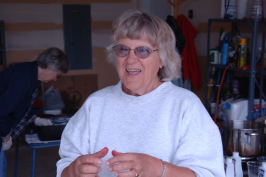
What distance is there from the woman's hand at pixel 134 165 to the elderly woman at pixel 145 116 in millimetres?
103

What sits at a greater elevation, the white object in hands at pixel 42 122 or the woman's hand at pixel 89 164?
the woman's hand at pixel 89 164

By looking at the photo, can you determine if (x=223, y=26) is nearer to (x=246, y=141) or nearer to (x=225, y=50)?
(x=225, y=50)

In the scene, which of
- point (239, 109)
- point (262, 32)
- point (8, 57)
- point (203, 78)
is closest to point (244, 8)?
point (262, 32)

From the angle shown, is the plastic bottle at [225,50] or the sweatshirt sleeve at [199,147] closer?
the sweatshirt sleeve at [199,147]

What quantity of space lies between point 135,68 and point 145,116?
0.64 feet

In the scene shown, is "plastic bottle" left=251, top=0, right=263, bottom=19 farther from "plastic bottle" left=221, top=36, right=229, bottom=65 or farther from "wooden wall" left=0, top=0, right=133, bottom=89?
"wooden wall" left=0, top=0, right=133, bottom=89

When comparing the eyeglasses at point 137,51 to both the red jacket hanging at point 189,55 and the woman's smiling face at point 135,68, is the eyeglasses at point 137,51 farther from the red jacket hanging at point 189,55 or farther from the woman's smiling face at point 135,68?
the red jacket hanging at point 189,55

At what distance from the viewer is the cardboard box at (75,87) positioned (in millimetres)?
5098

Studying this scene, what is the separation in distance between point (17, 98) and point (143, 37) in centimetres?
147

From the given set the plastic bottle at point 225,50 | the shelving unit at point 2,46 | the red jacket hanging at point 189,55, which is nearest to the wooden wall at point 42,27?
the shelving unit at point 2,46

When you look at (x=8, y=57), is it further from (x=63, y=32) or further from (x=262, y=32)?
(x=262, y=32)

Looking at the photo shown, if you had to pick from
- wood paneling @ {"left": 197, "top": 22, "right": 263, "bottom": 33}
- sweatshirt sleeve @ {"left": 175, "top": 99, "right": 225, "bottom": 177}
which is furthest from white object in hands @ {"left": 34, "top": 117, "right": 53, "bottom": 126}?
wood paneling @ {"left": 197, "top": 22, "right": 263, "bottom": 33}

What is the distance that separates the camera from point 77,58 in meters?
5.11

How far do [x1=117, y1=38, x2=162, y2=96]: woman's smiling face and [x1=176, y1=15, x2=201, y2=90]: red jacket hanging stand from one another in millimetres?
2614
